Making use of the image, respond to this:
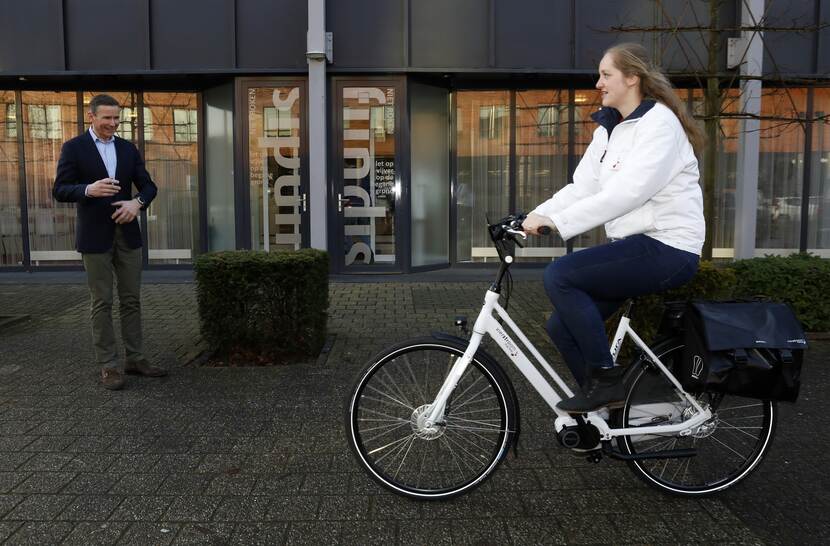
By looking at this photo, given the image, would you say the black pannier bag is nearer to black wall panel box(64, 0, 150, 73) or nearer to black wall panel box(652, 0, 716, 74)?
black wall panel box(652, 0, 716, 74)

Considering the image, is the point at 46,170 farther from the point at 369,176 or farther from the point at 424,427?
the point at 424,427

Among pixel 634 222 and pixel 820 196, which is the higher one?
pixel 820 196

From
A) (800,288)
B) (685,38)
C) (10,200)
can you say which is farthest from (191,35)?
(800,288)

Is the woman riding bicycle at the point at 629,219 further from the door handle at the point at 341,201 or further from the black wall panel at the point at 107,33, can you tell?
the black wall panel at the point at 107,33

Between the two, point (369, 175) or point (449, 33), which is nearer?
point (449, 33)

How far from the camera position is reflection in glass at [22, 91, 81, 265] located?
12391 millimetres

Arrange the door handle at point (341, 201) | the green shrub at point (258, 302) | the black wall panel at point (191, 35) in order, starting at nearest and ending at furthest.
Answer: the green shrub at point (258, 302) < the black wall panel at point (191, 35) < the door handle at point (341, 201)

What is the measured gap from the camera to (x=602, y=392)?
3189mm

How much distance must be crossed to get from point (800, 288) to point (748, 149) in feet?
18.8

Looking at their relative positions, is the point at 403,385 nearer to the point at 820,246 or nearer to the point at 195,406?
the point at 195,406

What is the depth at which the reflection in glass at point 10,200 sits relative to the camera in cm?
1252

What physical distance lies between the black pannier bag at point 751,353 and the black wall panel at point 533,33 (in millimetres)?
9117

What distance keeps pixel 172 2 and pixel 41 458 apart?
30.8 ft

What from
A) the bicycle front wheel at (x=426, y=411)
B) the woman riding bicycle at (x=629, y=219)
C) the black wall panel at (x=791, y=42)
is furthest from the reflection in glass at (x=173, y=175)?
the woman riding bicycle at (x=629, y=219)
